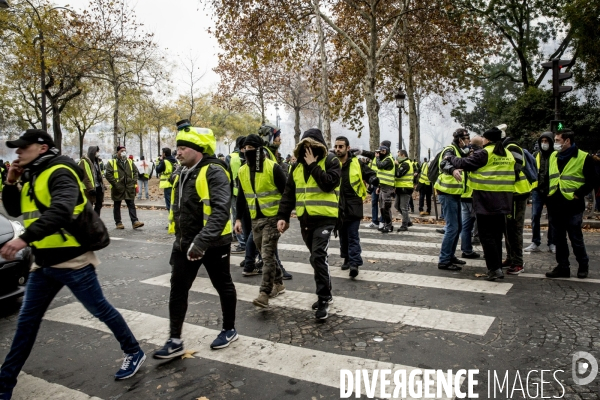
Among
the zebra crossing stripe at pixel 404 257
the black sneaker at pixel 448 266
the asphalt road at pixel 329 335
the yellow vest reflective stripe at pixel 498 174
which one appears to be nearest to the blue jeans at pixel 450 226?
the black sneaker at pixel 448 266

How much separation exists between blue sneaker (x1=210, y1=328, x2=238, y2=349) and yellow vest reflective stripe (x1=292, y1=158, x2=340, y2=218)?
1.43 m

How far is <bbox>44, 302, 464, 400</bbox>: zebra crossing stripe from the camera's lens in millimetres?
3529

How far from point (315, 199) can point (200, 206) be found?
4.69ft

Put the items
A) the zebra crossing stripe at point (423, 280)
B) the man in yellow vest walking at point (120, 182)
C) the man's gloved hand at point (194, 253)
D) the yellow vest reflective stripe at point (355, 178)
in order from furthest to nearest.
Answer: the man in yellow vest walking at point (120, 182) < the yellow vest reflective stripe at point (355, 178) < the zebra crossing stripe at point (423, 280) < the man's gloved hand at point (194, 253)

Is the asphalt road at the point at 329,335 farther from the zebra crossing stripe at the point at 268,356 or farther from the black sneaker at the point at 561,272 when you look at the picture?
the black sneaker at the point at 561,272

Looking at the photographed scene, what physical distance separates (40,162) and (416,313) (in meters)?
3.67

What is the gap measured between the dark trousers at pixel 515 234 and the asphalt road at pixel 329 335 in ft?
0.82

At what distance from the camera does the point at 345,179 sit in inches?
267

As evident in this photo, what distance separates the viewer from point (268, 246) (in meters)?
5.35

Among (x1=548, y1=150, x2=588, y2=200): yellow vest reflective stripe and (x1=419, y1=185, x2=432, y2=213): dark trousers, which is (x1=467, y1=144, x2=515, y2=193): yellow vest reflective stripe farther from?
(x1=419, y1=185, x2=432, y2=213): dark trousers

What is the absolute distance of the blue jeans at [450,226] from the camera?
21.9 ft

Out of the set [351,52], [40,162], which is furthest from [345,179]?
[351,52]

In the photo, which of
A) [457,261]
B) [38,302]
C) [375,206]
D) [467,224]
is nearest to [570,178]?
[467,224]

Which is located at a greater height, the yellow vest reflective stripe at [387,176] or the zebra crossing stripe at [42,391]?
the yellow vest reflective stripe at [387,176]
